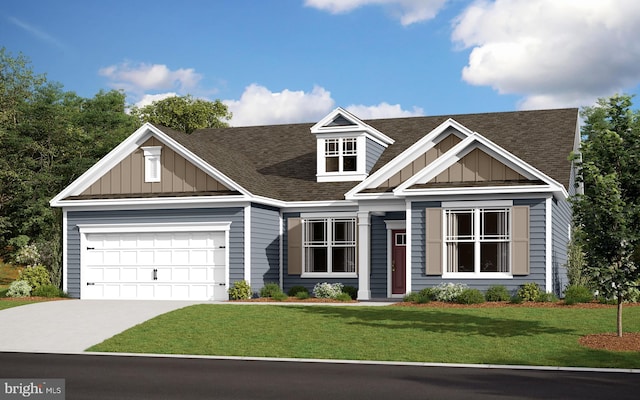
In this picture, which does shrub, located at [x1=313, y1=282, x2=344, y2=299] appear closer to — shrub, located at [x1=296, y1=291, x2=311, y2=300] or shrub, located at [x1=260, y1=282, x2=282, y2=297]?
shrub, located at [x1=296, y1=291, x2=311, y2=300]

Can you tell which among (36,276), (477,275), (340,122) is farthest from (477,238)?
(36,276)

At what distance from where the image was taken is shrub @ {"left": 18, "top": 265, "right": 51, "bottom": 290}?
31016 mm

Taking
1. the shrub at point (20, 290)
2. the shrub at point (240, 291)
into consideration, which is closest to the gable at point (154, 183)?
the shrub at point (240, 291)

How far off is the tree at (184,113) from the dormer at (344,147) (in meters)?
23.1

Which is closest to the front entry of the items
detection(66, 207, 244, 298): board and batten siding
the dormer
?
the dormer

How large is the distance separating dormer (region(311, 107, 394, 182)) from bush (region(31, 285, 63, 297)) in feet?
34.1

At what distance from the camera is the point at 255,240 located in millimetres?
29781

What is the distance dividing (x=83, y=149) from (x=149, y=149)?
21.9m

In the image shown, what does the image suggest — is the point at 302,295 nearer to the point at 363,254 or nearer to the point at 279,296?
the point at 279,296

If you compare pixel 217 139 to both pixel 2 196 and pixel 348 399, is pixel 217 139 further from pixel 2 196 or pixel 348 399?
pixel 348 399

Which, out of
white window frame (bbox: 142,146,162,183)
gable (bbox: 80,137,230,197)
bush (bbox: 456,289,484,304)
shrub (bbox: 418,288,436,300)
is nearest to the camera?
bush (bbox: 456,289,484,304)

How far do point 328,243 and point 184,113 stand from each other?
87.3ft

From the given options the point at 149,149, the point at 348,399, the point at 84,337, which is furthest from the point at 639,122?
the point at 149,149

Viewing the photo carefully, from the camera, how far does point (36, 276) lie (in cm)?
3116
